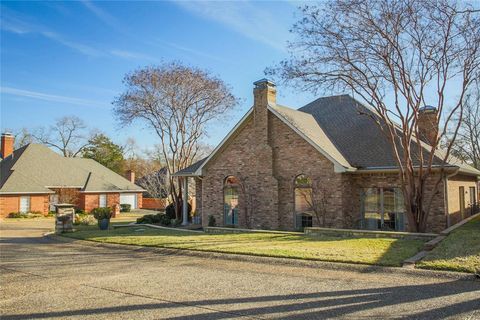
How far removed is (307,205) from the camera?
19.2 metres

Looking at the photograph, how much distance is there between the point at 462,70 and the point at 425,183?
479cm

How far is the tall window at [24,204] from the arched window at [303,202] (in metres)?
25.6

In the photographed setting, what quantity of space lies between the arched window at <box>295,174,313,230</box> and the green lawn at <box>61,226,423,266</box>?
3090 mm

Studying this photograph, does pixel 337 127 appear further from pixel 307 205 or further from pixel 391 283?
pixel 391 283

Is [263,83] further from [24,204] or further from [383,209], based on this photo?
[24,204]

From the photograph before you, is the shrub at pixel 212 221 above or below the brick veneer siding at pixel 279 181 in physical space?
below

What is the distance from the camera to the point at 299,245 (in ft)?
44.2

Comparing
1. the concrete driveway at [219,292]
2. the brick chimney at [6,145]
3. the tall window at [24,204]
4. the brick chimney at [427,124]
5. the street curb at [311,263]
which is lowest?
the concrete driveway at [219,292]

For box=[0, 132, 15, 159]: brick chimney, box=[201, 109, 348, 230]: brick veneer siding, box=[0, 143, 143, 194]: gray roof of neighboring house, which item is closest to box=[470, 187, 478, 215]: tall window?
box=[201, 109, 348, 230]: brick veneer siding

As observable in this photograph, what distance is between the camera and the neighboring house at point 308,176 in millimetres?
18203

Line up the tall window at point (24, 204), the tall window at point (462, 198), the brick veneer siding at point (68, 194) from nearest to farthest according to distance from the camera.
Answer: the tall window at point (462, 198) → the tall window at point (24, 204) → the brick veneer siding at point (68, 194)

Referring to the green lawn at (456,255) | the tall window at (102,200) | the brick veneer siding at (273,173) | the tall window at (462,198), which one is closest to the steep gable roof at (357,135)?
the tall window at (462,198)

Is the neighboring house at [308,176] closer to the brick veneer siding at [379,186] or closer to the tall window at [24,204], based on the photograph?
the brick veneer siding at [379,186]

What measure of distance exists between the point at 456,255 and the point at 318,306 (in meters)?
5.48
